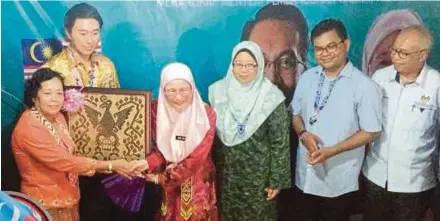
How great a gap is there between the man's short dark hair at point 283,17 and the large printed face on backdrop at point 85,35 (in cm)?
43

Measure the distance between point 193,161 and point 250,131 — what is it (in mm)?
192

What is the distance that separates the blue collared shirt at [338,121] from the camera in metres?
1.73

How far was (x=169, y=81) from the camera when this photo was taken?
68.1 inches

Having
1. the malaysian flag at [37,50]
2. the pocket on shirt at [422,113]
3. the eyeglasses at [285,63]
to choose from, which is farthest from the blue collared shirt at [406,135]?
the malaysian flag at [37,50]

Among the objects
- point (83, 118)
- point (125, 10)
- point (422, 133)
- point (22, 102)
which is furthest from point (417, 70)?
point (22, 102)

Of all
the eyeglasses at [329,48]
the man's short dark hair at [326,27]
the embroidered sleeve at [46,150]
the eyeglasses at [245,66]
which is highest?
the man's short dark hair at [326,27]

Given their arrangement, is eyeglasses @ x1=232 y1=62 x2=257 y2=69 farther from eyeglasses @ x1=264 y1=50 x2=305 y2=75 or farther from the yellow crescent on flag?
the yellow crescent on flag

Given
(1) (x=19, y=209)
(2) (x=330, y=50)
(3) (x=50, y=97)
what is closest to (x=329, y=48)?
(2) (x=330, y=50)

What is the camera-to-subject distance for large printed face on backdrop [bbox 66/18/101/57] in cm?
172

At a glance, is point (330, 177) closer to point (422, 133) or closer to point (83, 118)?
point (422, 133)

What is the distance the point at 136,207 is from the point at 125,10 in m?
0.59

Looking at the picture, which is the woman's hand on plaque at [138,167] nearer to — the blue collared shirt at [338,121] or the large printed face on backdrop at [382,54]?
the blue collared shirt at [338,121]

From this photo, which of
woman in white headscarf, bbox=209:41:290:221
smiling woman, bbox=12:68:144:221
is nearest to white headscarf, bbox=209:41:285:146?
woman in white headscarf, bbox=209:41:290:221

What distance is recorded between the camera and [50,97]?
1.72 meters
